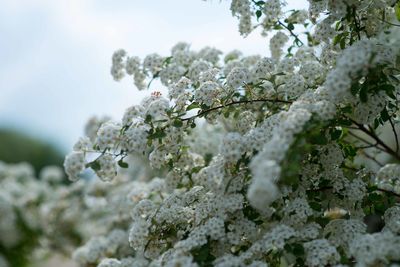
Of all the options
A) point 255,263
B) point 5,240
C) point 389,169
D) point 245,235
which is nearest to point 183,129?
point 245,235

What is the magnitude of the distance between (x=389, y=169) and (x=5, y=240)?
799 centimetres

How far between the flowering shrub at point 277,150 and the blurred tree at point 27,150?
32.9 metres

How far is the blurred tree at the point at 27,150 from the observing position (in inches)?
1415

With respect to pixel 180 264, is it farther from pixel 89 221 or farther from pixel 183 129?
pixel 89 221

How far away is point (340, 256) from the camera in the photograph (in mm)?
3371

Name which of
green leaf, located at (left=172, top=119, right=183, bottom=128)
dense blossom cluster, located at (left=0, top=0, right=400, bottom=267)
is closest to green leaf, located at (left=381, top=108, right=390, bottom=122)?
dense blossom cluster, located at (left=0, top=0, right=400, bottom=267)

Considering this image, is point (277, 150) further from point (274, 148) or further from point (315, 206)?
point (315, 206)

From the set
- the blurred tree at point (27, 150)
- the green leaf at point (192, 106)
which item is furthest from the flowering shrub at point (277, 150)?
the blurred tree at point (27, 150)

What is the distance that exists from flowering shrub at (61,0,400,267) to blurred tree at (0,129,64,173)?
32873mm

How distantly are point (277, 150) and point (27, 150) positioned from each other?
3598 cm

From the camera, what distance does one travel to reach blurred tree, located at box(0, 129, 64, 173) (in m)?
35.9

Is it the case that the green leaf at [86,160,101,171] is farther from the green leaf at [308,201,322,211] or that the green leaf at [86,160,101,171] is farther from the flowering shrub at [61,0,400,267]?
the green leaf at [308,201,322,211]

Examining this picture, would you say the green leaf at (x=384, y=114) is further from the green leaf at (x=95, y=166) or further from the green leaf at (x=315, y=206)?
the green leaf at (x=95, y=166)

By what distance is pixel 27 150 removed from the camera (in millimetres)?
37094
